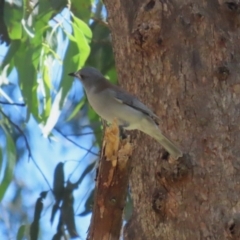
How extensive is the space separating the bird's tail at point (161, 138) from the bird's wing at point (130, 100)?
0.09 feet

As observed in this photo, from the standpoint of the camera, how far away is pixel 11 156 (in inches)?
111

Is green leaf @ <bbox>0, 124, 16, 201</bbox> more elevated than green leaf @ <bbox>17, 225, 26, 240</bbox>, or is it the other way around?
green leaf @ <bbox>0, 124, 16, 201</bbox>

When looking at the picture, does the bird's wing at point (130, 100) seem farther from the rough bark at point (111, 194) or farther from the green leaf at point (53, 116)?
the green leaf at point (53, 116)

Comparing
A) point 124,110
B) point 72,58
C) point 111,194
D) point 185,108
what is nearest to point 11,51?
point 72,58

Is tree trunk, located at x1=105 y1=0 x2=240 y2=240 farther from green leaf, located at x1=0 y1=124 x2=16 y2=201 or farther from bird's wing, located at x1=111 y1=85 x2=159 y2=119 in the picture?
green leaf, located at x1=0 y1=124 x2=16 y2=201

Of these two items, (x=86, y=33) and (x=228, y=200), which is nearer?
→ (x=228, y=200)

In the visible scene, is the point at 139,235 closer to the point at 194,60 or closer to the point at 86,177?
the point at 194,60

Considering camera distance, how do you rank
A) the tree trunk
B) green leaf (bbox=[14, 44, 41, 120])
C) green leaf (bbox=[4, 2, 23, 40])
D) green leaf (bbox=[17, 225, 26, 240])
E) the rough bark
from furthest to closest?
green leaf (bbox=[17, 225, 26, 240])
green leaf (bbox=[4, 2, 23, 40])
green leaf (bbox=[14, 44, 41, 120])
the tree trunk
the rough bark

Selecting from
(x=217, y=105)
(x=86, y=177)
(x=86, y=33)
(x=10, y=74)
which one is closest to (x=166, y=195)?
(x=217, y=105)

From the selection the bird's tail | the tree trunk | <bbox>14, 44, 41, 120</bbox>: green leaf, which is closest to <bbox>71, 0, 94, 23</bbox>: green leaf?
<bbox>14, 44, 41, 120</bbox>: green leaf

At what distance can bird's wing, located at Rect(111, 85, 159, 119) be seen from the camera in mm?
1832

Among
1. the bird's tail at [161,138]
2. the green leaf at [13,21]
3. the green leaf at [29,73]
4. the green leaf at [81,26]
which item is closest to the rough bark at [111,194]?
the bird's tail at [161,138]

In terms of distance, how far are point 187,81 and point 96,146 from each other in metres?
1.22

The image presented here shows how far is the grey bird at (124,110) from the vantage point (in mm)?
1816
